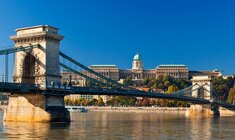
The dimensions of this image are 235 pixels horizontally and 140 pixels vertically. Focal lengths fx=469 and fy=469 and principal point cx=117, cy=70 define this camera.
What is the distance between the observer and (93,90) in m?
56.5

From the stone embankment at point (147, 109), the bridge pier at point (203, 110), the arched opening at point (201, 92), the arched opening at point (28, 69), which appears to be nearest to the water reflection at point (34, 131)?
the arched opening at point (28, 69)

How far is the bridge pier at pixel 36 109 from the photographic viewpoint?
161 ft

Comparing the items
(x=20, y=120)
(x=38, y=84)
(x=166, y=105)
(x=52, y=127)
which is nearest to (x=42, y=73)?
(x=38, y=84)

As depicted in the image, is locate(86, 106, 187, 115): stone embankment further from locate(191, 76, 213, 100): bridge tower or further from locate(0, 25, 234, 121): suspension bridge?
locate(0, 25, 234, 121): suspension bridge

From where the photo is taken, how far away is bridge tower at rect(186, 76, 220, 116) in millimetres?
97869

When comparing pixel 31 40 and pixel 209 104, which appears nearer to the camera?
pixel 31 40

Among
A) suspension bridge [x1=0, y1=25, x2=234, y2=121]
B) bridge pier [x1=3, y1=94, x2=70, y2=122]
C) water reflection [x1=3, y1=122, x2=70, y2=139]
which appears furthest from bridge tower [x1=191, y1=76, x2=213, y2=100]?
water reflection [x1=3, y1=122, x2=70, y2=139]

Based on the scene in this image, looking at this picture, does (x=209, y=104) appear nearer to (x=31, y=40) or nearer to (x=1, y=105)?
(x=31, y=40)

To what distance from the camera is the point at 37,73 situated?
51312 mm

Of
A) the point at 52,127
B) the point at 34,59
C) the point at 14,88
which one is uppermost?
the point at 34,59

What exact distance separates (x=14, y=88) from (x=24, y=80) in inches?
287

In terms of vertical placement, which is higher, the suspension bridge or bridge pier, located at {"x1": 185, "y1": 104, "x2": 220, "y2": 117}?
the suspension bridge

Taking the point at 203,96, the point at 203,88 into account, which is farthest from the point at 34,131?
the point at 203,88

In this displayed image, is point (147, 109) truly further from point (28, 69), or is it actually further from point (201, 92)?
point (28, 69)
